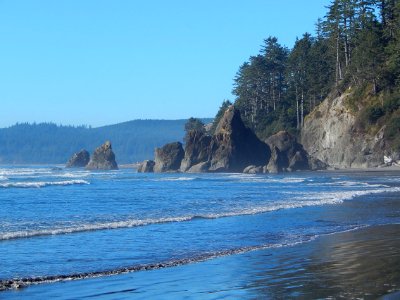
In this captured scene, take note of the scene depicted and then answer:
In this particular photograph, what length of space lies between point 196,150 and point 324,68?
20.1 m

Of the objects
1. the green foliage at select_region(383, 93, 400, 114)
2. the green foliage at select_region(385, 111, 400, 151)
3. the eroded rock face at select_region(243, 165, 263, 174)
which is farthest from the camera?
the eroded rock face at select_region(243, 165, 263, 174)

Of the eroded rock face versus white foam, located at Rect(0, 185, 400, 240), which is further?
the eroded rock face

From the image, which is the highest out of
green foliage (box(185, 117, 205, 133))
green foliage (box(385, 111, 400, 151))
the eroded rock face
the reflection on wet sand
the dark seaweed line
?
green foliage (box(185, 117, 205, 133))

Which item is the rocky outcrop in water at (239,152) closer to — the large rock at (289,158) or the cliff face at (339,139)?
the large rock at (289,158)

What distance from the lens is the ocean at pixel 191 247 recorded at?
35.4 feet

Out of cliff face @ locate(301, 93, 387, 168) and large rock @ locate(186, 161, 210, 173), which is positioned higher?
cliff face @ locate(301, 93, 387, 168)

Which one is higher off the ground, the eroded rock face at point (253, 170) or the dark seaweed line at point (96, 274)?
the eroded rock face at point (253, 170)

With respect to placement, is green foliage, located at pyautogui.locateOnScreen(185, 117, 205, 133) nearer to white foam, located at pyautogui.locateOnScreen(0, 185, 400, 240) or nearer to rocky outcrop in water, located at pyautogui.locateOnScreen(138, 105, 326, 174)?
rocky outcrop in water, located at pyautogui.locateOnScreen(138, 105, 326, 174)

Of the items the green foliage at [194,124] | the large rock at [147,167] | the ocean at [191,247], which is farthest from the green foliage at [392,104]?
the green foliage at [194,124]

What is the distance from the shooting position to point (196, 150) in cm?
7469

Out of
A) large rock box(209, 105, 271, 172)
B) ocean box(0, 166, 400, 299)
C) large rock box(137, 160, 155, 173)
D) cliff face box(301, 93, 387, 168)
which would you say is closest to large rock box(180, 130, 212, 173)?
large rock box(209, 105, 271, 172)

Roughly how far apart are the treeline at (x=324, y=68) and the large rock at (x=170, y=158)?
43.8ft

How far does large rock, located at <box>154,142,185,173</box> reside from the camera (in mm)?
78438

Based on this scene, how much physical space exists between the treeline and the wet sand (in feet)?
168
